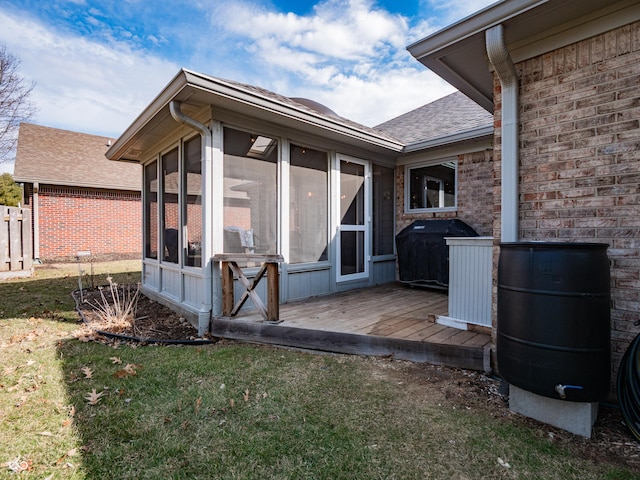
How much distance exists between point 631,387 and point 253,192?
3.89m

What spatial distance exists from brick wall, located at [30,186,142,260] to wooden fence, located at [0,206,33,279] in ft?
8.82

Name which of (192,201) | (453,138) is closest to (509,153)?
(453,138)

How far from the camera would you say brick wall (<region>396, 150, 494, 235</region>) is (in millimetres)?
5453

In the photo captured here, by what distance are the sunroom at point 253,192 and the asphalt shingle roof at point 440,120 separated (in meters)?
0.86

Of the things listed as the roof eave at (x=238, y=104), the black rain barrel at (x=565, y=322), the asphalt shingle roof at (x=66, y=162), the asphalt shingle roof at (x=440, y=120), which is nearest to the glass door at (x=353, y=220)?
the roof eave at (x=238, y=104)

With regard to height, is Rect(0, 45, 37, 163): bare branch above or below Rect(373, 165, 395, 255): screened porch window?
above

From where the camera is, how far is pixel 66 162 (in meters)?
12.8

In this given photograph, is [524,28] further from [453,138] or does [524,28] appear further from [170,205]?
[170,205]

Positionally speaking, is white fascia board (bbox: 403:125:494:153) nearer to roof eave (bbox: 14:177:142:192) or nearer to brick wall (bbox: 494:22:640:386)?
brick wall (bbox: 494:22:640:386)

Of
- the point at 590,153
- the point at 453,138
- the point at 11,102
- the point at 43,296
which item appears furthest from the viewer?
the point at 11,102

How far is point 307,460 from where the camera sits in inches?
71.4

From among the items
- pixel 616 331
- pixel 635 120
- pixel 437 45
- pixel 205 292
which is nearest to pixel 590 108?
pixel 635 120

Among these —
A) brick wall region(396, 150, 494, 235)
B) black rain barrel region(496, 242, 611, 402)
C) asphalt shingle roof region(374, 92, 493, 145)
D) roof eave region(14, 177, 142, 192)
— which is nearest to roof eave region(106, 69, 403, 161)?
asphalt shingle roof region(374, 92, 493, 145)

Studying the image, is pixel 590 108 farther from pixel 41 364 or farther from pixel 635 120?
pixel 41 364
